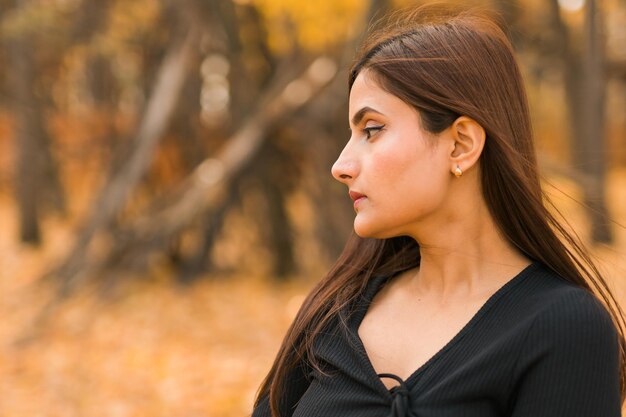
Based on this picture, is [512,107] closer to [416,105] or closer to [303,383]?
[416,105]

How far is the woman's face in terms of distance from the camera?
5.35ft

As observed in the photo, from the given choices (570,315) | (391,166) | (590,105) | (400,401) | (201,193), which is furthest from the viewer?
(201,193)

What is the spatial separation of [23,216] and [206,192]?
190 inches

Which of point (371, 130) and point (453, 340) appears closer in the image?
point (453, 340)

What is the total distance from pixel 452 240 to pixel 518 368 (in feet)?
1.18

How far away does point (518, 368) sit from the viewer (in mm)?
1435

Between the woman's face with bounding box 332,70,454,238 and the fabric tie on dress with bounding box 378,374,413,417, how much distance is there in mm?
320

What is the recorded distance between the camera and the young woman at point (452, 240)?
1.47 metres

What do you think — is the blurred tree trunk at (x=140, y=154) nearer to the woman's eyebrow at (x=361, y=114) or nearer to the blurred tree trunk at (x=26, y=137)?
the blurred tree trunk at (x=26, y=137)

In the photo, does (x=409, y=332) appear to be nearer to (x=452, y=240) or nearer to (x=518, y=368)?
(x=452, y=240)

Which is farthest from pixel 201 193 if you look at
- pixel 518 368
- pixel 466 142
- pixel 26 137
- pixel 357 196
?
pixel 518 368

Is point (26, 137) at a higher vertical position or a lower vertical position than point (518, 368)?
higher

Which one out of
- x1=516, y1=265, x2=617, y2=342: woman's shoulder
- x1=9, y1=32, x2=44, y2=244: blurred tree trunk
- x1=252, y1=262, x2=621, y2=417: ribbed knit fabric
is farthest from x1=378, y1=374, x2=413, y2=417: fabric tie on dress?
x1=9, y1=32, x2=44, y2=244: blurred tree trunk

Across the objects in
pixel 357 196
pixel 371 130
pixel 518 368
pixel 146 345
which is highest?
pixel 146 345
